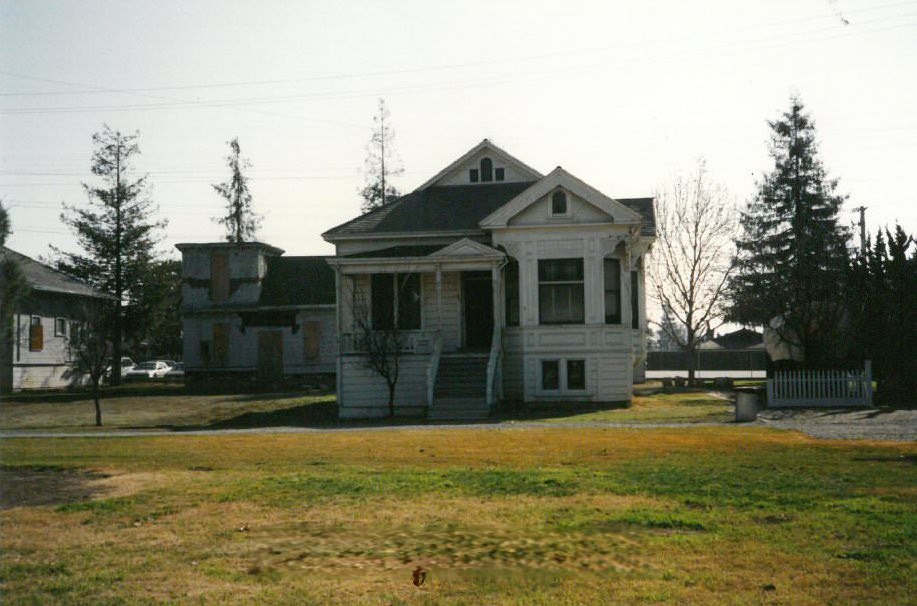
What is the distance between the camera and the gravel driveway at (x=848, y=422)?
62.0 feet

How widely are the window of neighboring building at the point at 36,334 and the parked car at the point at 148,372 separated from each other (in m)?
17.5

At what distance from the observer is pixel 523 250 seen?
30.2 metres

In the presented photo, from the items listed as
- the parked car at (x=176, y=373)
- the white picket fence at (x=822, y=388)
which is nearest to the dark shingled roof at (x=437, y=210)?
the white picket fence at (x=822, y=388)

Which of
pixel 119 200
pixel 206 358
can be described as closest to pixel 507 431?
pixel 206 358

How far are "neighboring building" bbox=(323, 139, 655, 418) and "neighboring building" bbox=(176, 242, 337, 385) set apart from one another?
17.6 meters

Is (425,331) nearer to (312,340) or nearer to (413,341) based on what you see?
(413,341)

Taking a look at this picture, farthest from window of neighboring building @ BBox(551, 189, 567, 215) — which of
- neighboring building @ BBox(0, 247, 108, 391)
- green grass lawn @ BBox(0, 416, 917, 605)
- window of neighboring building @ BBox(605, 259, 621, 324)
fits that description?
neighboring building @ BBox(0, 247, 108, 391)

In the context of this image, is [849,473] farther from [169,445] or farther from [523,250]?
[523,250]

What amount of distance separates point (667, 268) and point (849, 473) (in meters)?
37.7

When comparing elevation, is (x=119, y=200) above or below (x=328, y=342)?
above

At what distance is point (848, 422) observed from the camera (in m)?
22.6

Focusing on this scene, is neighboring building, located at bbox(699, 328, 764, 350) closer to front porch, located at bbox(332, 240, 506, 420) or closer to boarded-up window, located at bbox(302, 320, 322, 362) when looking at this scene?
boarded-up window, located at bbox(302, 320, 322, 362)

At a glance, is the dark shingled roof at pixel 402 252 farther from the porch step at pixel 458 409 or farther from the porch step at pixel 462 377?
the porch step at pixel 458 409

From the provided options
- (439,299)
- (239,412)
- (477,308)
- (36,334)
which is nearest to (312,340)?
(36,334)
